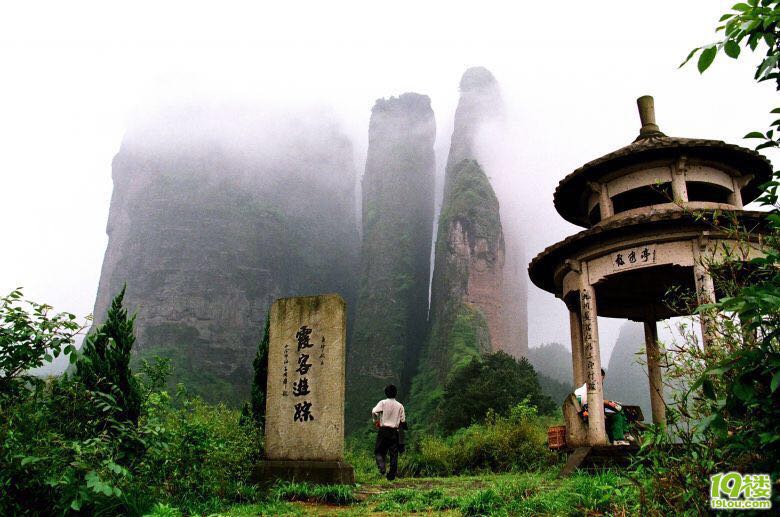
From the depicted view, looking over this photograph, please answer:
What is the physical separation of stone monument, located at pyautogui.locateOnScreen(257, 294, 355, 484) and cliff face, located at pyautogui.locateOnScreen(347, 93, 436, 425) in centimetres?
5008

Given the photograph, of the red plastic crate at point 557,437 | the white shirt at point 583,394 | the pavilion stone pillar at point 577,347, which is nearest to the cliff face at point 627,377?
the pavilion stone pillar at point 577,347

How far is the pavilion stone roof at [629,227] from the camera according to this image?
836 cm

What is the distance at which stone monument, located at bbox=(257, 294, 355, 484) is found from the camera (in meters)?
7.86

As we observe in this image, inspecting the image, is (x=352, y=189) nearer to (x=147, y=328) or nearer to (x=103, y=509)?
(x=147, y=328)

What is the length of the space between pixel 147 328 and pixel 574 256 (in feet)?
214

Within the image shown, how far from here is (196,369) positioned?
2522 inches

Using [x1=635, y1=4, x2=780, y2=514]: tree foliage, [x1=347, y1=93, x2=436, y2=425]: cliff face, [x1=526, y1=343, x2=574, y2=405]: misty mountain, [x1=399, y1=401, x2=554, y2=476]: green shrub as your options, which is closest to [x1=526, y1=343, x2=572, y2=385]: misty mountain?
[x1=526, y1=343, x2=574, y2=405]: misty mountain

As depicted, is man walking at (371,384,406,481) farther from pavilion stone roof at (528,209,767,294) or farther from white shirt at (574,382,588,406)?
pavilion stone roof at (528,209,767,294)

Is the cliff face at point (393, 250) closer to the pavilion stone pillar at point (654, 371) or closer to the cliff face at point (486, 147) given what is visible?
the cliff face at point (486, 147)

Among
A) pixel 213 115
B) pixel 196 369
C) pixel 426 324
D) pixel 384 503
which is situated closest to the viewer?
pixel 384 503

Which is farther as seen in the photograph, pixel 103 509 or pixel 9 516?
pixel 103 509

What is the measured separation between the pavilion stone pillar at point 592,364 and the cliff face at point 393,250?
4949cm

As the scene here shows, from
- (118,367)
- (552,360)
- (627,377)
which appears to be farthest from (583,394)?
(552,360)

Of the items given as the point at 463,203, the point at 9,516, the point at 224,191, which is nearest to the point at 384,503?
the point at 9,516
